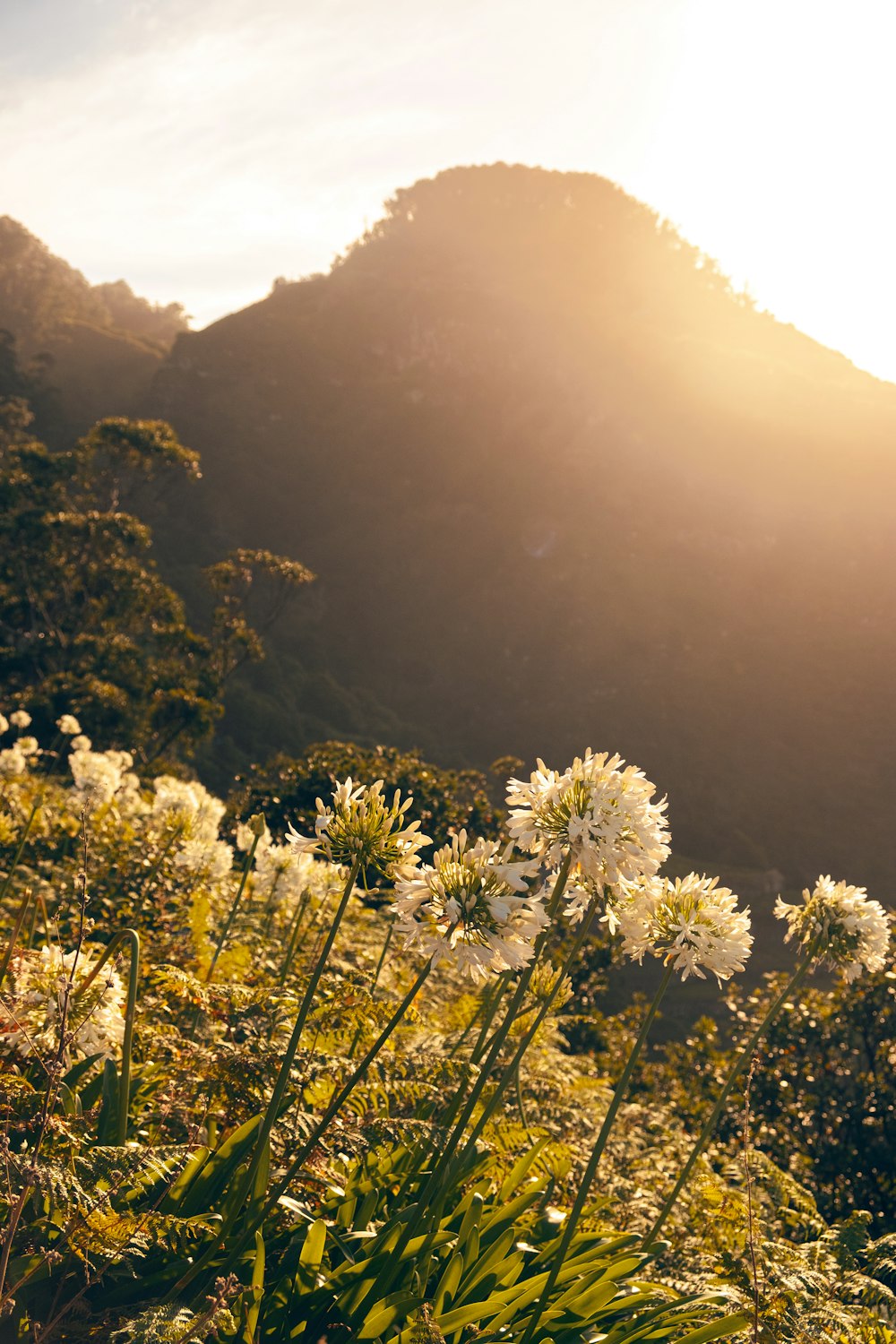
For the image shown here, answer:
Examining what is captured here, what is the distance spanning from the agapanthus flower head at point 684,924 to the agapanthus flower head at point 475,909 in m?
0.45

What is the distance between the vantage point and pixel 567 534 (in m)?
54.0

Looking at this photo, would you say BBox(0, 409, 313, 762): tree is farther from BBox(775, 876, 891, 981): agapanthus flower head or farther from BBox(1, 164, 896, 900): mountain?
BBox(775, 876, 891, 981): agapanthus flower head

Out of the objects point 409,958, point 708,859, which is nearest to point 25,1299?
point 409,958

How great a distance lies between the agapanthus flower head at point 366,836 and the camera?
227cm

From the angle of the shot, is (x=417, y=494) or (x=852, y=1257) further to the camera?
(x=417, y=494)

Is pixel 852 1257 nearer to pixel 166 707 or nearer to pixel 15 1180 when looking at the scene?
pixel 15 1180

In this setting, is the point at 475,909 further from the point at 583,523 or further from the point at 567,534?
the point at 583,523

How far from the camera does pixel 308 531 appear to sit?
55.9 meters

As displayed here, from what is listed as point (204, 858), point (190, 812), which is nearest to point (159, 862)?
point (204, 858)

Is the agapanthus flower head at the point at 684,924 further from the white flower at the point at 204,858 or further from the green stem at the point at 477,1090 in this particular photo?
the white flower at the point at 204,858

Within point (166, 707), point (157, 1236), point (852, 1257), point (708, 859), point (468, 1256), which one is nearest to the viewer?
point (157, 1236)

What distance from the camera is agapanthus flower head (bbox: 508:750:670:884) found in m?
2.30

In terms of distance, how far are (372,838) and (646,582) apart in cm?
5077

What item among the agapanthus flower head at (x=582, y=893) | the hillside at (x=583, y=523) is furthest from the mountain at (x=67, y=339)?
the agapanthus flower head at (x=582, y=893)
